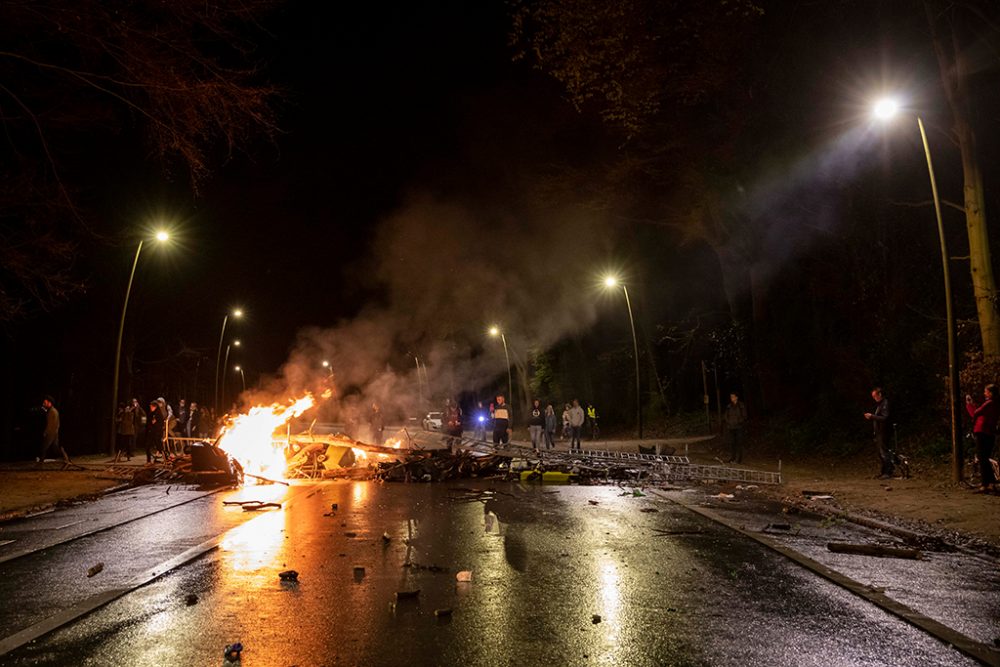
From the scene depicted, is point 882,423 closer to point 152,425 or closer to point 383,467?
point 383,467

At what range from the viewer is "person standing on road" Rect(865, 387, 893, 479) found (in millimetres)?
13375

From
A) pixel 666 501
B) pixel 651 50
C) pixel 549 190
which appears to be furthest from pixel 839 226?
pixel 666 501

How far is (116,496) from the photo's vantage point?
43.2ft

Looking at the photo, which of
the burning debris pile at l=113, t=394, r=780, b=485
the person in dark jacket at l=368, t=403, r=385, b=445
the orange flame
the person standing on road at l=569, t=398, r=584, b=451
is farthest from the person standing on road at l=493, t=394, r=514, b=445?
the orange flame

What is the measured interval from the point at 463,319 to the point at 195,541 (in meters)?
33.6

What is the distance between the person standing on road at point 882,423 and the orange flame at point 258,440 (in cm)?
1266

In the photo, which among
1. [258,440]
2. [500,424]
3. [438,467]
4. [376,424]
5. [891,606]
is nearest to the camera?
[891,606]

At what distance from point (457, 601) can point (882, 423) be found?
36.2 ft

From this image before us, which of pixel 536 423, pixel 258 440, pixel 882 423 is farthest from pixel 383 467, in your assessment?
pixel 882 423

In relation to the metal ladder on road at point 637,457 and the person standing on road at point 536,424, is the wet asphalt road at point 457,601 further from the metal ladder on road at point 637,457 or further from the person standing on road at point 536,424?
the person standing on road at point 536,424

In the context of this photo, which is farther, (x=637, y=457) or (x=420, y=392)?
(x=420, y=392)

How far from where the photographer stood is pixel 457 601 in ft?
18.2

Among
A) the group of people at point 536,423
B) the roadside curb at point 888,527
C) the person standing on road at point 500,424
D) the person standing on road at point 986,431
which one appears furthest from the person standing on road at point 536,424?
the person standing on road at point 986,431

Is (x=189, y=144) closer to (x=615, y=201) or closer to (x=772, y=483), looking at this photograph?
(x=772, y=483)
